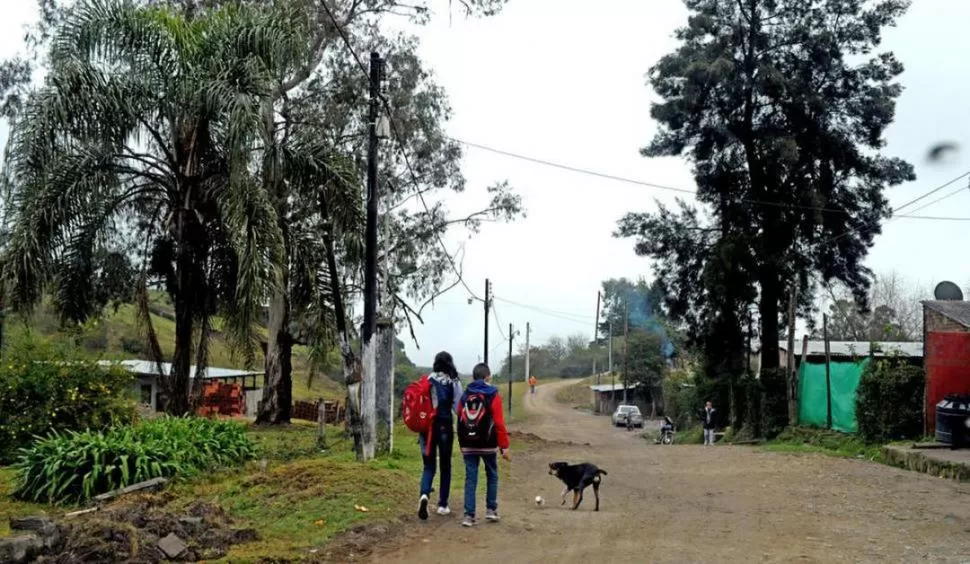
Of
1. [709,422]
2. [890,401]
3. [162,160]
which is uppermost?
[162,160]

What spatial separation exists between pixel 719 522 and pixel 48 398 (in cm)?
943

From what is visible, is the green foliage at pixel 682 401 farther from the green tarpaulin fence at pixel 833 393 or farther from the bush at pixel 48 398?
the bush at pixel 48 398

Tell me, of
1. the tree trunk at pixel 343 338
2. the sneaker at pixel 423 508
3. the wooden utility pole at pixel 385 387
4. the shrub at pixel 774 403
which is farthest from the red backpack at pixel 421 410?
the shrub at pixel 774 403

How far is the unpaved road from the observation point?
24.9 feet

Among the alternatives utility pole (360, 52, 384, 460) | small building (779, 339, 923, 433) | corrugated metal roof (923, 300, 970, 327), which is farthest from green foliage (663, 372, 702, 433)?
utility pole (360, 52, 384, 460)

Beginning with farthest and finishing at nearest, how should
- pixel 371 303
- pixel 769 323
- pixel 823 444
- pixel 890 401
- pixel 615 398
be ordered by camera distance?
pixel 615 398, pixel 769 323, pixel 823 444, pixel 890 401, pixel 371 303

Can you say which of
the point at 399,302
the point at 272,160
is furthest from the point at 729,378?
the point at 272,160

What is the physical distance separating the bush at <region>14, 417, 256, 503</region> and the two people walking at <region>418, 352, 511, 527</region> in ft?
12.5

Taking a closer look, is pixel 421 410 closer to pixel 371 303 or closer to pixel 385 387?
pixel 371 303

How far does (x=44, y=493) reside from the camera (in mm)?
10219

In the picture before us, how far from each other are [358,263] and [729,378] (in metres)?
19.8

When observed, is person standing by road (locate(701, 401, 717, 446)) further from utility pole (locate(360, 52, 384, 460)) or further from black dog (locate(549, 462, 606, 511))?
black dog (locate(549, 462, 606, 511))

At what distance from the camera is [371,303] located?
13156 millimetres

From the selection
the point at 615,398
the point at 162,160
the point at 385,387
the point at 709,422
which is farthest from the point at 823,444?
the point at 615,398
